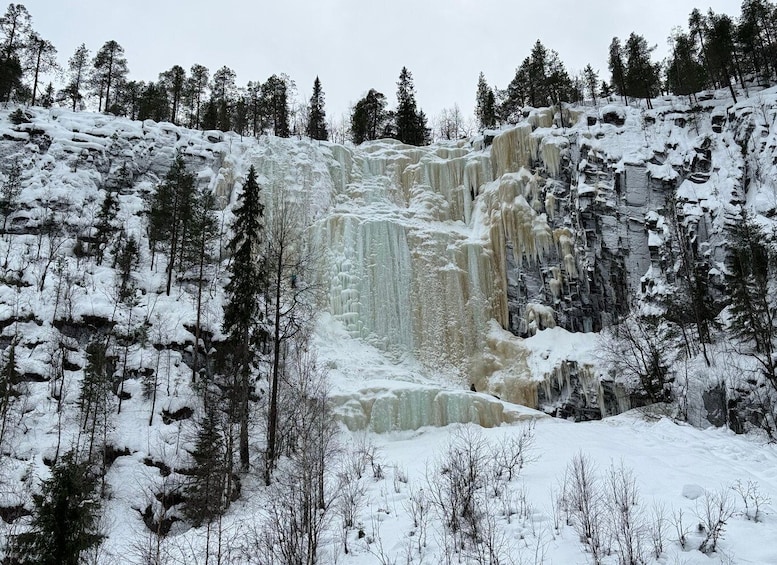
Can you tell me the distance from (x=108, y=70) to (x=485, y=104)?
113ft

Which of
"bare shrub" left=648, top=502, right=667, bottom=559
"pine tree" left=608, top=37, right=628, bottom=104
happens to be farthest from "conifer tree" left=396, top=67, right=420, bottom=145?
"bare shrub" left=648, top=502, right=667, bottom=559

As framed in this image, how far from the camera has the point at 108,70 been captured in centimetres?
4359

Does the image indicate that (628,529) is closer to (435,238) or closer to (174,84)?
(435,238)

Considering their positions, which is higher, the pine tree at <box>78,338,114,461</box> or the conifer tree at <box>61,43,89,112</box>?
the conifer tree at <box>61,43,89,112</box>

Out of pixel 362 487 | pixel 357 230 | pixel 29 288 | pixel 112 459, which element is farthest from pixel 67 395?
pixel 357 230

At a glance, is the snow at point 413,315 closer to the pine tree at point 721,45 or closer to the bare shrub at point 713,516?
the bare shrub at point 713,516

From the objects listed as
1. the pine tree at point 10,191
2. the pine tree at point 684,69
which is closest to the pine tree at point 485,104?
the pine tree at point 684,69

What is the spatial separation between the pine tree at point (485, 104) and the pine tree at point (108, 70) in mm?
32900

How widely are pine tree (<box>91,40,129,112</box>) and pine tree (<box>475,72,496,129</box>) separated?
108ft

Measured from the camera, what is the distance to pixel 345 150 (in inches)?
1378

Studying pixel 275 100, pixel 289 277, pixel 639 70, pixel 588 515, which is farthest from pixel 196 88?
pixel 588 515

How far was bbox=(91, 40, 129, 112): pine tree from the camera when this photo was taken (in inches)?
1693

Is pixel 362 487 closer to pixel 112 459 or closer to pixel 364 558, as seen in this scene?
pixel 364 558

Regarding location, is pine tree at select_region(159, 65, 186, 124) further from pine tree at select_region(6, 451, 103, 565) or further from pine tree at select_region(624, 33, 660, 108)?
pine tree at select_region(6, 451, 103, 565)
